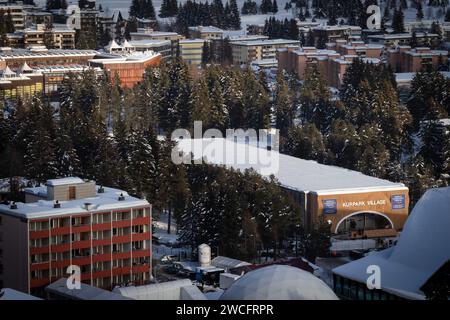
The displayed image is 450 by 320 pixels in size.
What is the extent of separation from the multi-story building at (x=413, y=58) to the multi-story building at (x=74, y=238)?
36775 millimetres

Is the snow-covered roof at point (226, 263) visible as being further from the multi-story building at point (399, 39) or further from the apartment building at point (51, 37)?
the multi-story building at point (399, 39)

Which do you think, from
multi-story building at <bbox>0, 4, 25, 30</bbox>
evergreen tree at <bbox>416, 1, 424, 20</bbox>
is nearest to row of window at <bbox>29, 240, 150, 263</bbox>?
multi-story building at <bbox>0, 4, 25, 30</bbox>

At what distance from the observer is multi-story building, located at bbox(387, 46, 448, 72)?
6606cm

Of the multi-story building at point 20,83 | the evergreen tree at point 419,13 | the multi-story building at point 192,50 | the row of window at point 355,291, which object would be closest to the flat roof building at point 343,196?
the row of window at point 355,291

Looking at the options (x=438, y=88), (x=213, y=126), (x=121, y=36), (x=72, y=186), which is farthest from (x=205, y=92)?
(x=121, y=36)

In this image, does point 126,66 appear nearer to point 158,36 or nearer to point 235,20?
point 158,36

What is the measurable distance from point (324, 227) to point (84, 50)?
104ft

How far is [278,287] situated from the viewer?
2111 cm

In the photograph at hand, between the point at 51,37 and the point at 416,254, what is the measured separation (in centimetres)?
4036

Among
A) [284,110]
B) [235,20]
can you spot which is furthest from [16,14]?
[284,110]

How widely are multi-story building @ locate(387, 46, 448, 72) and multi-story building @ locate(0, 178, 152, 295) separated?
3677cm

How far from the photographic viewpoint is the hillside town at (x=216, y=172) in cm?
2894

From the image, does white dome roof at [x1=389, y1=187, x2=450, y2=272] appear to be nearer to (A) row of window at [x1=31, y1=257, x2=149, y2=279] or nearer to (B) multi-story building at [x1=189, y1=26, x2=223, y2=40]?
(A) row of window at [x1=31, y1=257, x2=149, y2=279]

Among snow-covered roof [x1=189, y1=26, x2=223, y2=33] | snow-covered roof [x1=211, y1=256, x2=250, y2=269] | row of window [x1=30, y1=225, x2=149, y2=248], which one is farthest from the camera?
snow-covered roof [x1=189, y1=26, x2=223, y2=33]
